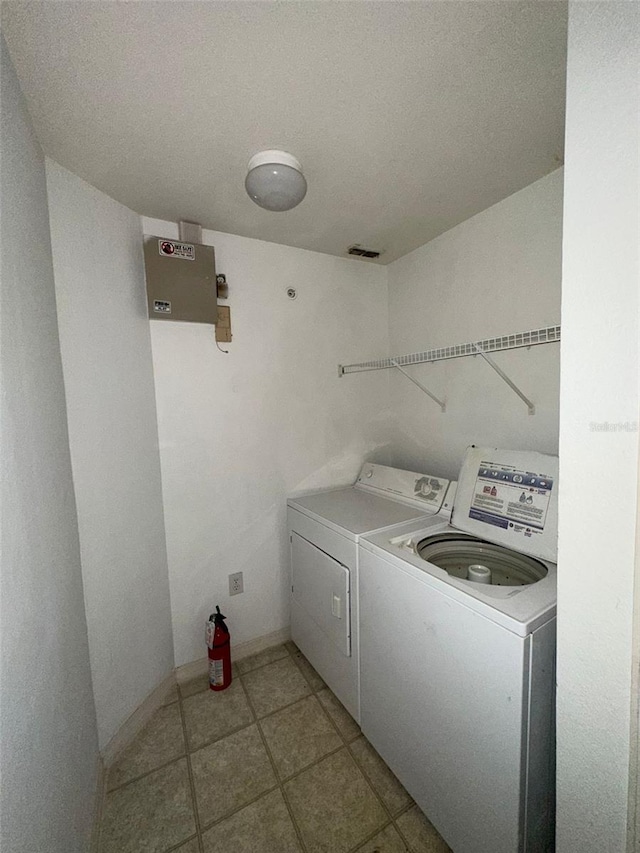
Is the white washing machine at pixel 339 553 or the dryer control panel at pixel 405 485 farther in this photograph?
the dryer control panel at pixel 405 485

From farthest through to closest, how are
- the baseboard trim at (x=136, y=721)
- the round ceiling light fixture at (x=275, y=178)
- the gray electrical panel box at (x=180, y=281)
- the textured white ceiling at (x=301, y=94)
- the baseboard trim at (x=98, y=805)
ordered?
the gray electrical panel box at (x=180, y=281), the baseboard trim at (x=136, y=721), the round ceiling light fixture at (x=275, y=178), the baseboard trim at (x=98, y=805), the textured white ceiling at (x=301, y=94)

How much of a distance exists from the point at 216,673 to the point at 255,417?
5.05 feet

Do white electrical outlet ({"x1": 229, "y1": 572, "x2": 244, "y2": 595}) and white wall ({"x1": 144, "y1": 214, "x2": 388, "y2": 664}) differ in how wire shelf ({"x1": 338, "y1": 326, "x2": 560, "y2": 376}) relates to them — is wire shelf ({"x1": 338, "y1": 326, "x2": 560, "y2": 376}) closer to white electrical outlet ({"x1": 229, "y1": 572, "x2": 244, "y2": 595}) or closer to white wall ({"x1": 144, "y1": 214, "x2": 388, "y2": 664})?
white wall ({"x1": 144, "y1": 214, "x2": 388, "y2": 664})

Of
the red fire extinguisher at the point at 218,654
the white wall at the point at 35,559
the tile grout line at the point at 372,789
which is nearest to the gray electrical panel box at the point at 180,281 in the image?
the white wall at the point at 35,559

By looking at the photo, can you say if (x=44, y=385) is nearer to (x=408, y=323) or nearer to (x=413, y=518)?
(x=413, y=518)

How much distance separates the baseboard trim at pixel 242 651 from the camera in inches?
80.5

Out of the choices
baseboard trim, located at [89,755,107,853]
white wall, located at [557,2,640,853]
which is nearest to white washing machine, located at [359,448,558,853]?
white wall, located at [557,2,640,853]

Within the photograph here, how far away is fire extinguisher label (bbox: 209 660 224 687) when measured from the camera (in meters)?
1.95

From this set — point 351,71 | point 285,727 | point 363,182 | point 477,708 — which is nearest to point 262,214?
point 363,182

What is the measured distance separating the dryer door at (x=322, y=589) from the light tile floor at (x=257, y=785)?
16.7 inches

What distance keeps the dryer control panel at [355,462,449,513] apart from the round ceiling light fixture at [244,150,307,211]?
5.32ft

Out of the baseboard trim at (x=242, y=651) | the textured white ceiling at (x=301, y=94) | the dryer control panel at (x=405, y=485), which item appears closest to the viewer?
the textured white ceiling at (x=301, y=94)

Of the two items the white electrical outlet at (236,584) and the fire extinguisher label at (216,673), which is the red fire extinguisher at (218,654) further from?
the white electrical outlet at (236,584)

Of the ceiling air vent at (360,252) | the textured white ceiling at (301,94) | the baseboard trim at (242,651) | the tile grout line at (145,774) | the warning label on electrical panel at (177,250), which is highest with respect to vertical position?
the ceiling air vent at (360,252)
